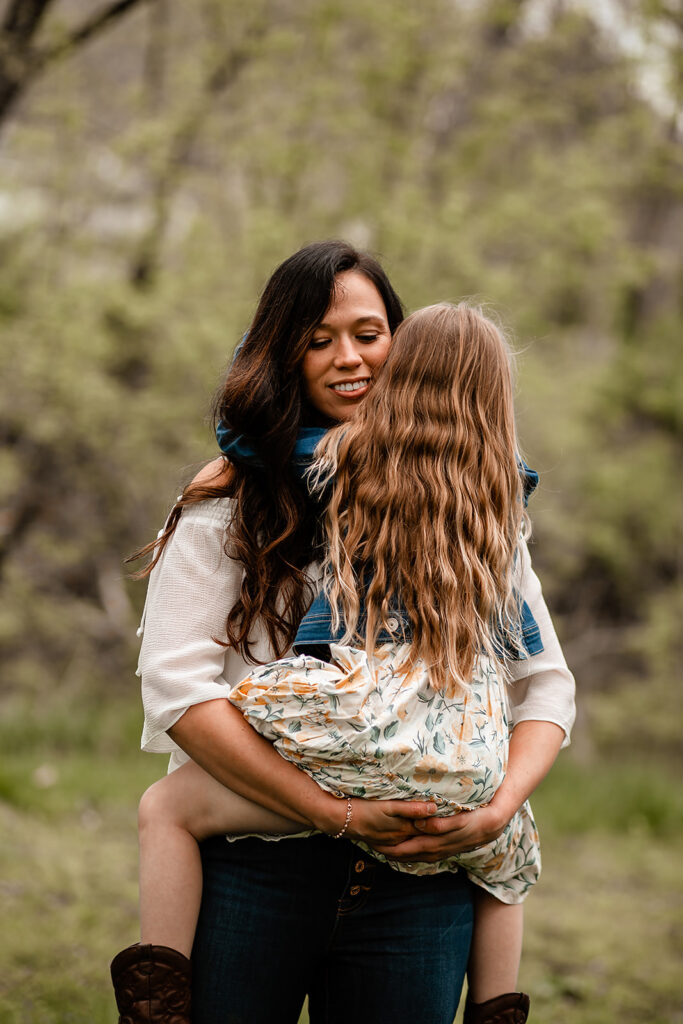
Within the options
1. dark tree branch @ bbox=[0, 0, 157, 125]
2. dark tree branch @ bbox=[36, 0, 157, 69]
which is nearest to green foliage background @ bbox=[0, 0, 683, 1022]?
dark tree branch @ bbox=[36, 0, 157, 69]

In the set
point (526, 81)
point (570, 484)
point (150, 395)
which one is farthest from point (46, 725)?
point (526, 81)

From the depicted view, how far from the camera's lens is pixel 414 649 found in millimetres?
1690

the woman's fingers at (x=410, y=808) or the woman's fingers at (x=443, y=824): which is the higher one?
the woman's fingers at (x=410, y=808)

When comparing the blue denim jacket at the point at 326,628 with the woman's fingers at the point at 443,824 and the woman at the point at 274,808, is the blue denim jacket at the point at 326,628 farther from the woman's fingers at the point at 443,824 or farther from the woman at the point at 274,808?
the woman's fingers at the point at 443,824

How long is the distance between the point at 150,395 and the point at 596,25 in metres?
5.30

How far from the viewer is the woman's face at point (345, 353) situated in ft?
6.42

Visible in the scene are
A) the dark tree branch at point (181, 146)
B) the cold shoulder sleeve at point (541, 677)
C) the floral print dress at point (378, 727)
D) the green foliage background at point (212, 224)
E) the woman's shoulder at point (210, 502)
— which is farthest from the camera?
the dark tree branch at point (181, 146)

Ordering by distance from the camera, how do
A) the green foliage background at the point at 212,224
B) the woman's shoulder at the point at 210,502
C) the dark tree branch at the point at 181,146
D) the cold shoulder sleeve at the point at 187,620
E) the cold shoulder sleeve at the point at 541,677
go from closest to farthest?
1. the cold shoulder sleeve at the point at 187,620
2. the woman's shoulder at the point at 210,502
3. the cold shoulder sleeve at the point at 541,677
4. the green foliage background at the point at 212,224
5. the dark tree branch at the point at 181,146

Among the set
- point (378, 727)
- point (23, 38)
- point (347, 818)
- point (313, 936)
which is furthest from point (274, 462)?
point (23, 38)

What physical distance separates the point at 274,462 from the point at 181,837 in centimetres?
66

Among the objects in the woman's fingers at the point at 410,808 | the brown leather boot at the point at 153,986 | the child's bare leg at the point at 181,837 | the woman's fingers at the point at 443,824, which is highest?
the woman's fingers at the point at 410,808

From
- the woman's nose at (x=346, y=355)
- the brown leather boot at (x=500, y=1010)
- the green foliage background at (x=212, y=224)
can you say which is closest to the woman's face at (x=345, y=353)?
the woman's nose at (x=346, y=355)

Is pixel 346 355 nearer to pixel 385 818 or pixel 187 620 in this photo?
pixel 187 620

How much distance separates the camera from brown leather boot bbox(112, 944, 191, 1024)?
1656 mm
